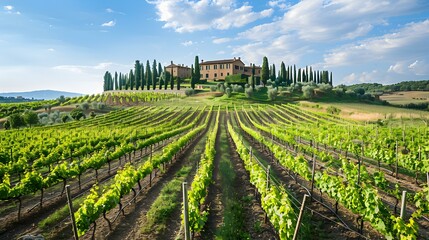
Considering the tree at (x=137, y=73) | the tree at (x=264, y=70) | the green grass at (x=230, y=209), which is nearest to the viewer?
the green grass at (x=230, y=209)

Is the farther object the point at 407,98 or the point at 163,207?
the point at 407,98

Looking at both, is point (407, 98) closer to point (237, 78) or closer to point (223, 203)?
point (237, 78)

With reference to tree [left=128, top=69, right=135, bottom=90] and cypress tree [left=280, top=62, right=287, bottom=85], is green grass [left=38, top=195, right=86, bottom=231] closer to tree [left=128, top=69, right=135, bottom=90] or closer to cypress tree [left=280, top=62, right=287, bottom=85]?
cypress tree [left=280, top=62, right=287, bottom=85]

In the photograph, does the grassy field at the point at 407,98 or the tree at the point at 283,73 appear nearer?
the grassy field at the point at 407,98

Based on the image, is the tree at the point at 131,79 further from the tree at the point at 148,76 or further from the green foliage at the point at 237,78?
the green foliage at the point at 237,78

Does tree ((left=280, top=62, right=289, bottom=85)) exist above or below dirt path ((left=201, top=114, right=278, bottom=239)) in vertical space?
above

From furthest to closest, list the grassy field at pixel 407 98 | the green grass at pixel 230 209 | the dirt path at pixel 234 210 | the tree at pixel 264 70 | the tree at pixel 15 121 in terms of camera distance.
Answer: the tree at pixel 264 70
the grassy field at pixel 407 98
the tree at pixel 15 121
the dirt path at pixel 234 210
the green grass at pixel 230 209

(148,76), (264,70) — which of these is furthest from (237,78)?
(148,76)

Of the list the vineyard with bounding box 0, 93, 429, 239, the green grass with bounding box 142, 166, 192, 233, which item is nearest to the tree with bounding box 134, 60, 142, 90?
the vineyard with bounding box 0, 93, 429, 239

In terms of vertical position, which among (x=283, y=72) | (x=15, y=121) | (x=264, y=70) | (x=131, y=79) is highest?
(x=283, y=72)

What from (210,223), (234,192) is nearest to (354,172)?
(234,192)

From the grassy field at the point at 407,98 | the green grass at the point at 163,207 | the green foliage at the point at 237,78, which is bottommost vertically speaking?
the green grass at the point at 163,207

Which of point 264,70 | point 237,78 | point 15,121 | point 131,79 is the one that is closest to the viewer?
point 15,121

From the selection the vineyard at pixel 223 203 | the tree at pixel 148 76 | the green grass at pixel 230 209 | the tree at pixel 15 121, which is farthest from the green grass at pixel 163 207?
the tree at pixel 148 76
